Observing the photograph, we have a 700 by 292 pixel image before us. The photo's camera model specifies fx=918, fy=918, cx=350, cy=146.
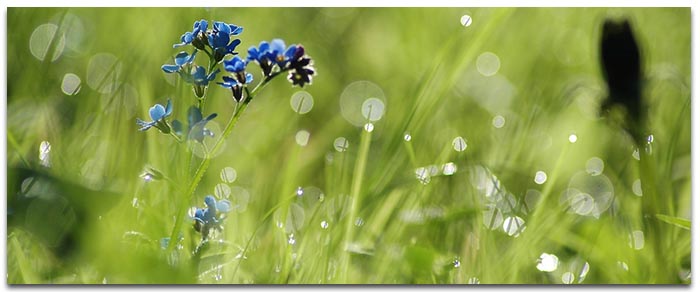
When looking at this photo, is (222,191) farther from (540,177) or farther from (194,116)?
(540,177)

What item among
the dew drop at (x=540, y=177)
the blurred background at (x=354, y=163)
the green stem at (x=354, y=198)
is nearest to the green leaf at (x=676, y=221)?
the blurred background at (x=354, y=163)

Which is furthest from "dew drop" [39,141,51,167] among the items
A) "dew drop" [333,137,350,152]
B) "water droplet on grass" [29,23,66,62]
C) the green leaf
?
the green leaf

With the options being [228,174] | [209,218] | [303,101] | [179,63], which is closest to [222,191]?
[228,174]

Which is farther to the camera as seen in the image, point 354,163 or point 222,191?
point 354,163

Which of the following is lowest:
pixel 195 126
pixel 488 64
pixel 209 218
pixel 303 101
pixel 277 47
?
pixel 209 218

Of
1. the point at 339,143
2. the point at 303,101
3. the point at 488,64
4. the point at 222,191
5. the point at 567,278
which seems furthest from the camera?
the point at 488,64

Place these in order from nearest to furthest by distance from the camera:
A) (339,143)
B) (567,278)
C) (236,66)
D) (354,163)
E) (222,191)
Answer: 1. (236,66)
2. (567,278)
3. (222,191)
4. (354,163)
5. (339,143)

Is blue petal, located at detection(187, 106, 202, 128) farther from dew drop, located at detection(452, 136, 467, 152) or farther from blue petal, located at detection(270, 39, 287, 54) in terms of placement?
dew drop, located at detection(452, 136, 467, 152)
